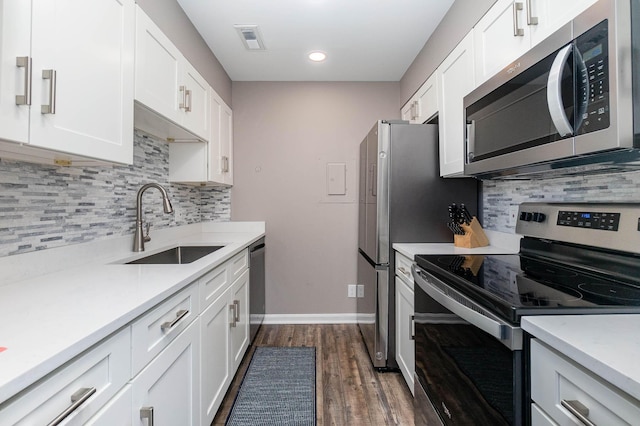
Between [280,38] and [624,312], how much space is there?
242 centimetres

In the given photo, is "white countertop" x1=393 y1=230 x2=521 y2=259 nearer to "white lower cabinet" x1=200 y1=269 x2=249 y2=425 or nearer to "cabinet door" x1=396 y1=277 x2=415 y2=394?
"cabinet door" x1=396 y1=277 x2=415 y2=394

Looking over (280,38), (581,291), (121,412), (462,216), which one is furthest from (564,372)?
(280,38)

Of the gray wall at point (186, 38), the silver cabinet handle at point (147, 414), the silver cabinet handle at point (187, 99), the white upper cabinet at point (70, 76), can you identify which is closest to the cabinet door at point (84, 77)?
the white upper cabinet at point (70, 76)

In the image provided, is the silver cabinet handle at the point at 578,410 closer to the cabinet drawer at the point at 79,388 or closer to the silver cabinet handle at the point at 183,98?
the cabinet drawer at the point at 79,388

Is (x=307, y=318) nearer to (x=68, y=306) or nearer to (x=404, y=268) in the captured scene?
(x=404, y=268)

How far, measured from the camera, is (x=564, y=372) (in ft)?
2.09

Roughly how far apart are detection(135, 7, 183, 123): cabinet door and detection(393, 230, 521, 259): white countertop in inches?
60.0

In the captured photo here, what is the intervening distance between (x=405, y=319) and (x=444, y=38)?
1824 millimetres

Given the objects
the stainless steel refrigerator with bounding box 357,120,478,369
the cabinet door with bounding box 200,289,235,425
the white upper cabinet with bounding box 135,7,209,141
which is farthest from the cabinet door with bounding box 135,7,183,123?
the stainless steel refrigerator with bounding box 357,120,478,369

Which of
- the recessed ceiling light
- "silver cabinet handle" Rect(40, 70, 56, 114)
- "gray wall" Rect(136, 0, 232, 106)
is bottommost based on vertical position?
"silver cabinet handle" Rect(40, 70, 56, 114)

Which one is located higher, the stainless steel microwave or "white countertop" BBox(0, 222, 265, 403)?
the stainless steel microwave

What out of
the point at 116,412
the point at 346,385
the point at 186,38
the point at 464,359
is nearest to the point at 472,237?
the point at 464,359

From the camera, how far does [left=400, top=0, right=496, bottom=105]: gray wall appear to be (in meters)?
1.70

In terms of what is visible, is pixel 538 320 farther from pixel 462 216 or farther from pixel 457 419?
pixel 462 216
